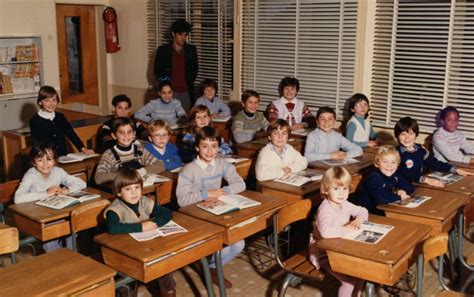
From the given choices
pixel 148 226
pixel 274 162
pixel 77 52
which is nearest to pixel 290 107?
pixel 274 162

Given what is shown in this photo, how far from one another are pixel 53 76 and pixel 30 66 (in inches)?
15.7

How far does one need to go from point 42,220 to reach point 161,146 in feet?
5.28

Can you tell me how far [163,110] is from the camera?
682 cm

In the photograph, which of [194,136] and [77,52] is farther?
[77,52]

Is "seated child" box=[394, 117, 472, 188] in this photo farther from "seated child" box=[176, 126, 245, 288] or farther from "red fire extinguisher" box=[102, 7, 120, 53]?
"red fire extinguisher" box=[102, 7, 120, 53]

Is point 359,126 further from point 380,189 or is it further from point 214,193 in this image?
point 214,193

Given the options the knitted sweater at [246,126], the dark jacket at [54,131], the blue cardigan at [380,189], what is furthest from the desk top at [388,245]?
the dark jacket at [54,131]

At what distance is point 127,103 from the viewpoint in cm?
586

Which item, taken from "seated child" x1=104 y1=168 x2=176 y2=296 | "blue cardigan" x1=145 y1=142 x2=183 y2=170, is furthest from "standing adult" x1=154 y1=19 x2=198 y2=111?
"seated child" x1=104 y1=168 x2=176 y2=296

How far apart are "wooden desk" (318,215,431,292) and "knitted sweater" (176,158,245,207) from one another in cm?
113

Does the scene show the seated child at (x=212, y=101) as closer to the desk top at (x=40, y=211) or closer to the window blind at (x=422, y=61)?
the window blind at (x=422, y=61)

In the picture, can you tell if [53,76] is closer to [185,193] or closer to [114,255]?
[185,193]

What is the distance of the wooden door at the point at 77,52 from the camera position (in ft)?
30.6

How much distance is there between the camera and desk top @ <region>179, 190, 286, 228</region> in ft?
11.0
